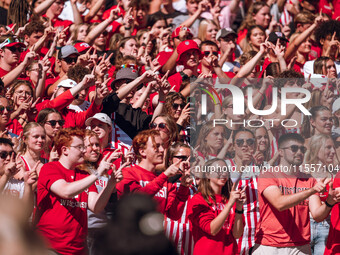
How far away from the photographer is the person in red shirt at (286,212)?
590cm

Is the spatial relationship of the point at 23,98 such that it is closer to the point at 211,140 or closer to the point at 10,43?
the point at 10,43

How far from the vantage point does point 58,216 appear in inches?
204

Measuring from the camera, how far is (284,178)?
238 inches

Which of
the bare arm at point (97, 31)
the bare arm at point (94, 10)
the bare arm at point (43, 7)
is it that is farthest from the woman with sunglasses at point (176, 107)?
the bare arm at point (94, 10)

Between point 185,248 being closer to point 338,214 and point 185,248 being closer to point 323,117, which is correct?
point 338,214

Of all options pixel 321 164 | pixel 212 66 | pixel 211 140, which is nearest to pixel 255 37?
pixel 212 66

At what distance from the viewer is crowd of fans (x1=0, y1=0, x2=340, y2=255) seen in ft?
17.6

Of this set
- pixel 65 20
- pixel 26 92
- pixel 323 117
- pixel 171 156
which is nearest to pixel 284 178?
pixel 171 156

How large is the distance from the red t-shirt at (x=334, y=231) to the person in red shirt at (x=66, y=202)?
2.04 meters

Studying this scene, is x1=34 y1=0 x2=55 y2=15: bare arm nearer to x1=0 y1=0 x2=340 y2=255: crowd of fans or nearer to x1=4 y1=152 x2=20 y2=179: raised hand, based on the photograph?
x1=0 y1=0 x2=340 y2=255: crowd of fans

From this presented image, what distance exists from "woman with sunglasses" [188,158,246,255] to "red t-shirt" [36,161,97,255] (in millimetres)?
1029

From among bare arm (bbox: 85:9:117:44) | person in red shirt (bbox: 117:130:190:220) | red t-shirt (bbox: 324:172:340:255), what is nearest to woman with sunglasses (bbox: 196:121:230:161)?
person in red shirt (bbox: 117:130:190:220)

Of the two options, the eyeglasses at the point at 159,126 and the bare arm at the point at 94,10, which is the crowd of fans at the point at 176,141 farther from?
the bare arm at the point at 94,10

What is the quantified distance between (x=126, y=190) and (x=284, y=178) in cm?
140
